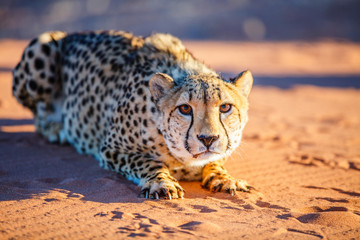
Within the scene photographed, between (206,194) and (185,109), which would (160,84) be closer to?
(185,109)

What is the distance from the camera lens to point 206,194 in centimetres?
379

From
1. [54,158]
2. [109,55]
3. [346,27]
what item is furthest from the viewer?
[346,27]

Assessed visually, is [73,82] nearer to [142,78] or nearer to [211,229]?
[142,78]

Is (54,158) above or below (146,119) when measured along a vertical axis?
below

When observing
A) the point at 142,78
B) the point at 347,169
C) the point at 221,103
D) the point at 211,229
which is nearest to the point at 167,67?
the point at 142,78

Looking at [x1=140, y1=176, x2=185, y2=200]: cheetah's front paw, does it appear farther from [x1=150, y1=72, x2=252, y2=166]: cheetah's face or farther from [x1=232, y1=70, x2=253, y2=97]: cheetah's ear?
[x1=232, y1=70, x2=253, y2=97]: cheetah's ear

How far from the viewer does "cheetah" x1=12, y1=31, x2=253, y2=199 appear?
355 cm

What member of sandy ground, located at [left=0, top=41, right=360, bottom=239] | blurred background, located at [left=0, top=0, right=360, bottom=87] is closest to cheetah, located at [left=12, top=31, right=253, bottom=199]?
sandy ground, located at [left=0, top=41, right=360, bottom=239]

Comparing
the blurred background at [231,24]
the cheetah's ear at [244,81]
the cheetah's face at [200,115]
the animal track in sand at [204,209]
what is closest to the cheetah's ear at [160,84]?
the cheetah's face at [200,115]

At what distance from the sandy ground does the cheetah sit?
185mm

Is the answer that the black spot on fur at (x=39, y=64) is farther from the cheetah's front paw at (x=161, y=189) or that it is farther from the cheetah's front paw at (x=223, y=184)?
the cheetah's front paw at (x=223, y=184)

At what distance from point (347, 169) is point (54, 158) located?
3.42 meters

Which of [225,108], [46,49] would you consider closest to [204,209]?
[225,108]

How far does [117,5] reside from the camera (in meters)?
27.0
